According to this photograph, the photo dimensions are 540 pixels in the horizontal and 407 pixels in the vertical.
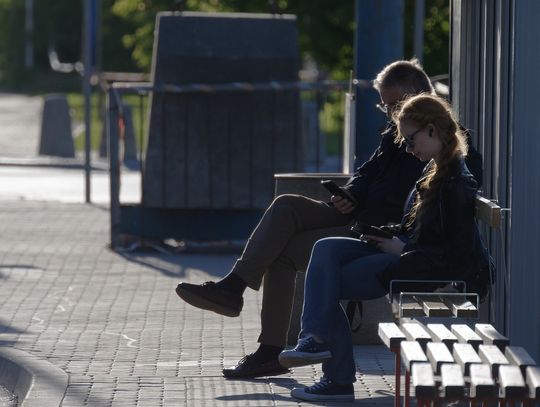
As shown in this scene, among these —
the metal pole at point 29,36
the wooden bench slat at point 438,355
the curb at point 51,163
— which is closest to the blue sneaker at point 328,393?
the wooden bench slat at point 438,355

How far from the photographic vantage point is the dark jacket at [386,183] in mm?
6797

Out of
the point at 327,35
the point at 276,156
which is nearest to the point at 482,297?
the point at 276,156

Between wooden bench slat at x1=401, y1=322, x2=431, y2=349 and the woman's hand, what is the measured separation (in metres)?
0.55

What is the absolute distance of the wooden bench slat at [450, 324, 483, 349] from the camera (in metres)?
5.08

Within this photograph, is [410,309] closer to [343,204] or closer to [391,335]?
[391,335]

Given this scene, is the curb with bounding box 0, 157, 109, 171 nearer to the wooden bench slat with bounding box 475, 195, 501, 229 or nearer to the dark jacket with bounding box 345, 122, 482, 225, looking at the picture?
the dark jacket with bounding box 345, 122, 482, 225

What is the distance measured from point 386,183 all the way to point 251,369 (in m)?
1.02

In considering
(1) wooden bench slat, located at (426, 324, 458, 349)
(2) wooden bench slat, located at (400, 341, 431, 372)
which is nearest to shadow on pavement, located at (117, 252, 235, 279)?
(1) wooden bench slat, located at (426, 324, 458, 349)

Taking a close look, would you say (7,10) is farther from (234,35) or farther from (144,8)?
(234,35)

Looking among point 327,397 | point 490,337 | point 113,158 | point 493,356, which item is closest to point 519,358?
point 493,356

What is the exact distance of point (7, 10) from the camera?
69.1m

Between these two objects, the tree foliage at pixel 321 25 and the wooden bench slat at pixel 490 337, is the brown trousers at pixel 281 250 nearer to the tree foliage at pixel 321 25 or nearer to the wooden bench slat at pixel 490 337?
the wooden bench slat at pixel 490 337

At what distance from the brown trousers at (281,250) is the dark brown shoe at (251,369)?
9 centimetres

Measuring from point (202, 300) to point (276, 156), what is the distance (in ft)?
17.8
